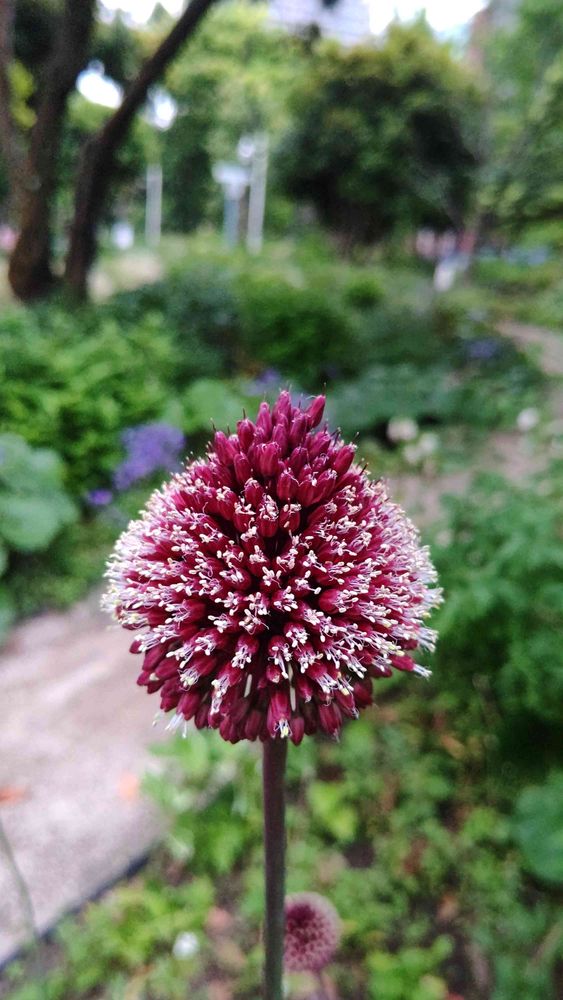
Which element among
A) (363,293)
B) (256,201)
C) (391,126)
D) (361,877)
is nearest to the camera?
(361,877)

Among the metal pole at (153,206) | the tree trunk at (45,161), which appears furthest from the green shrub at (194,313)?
the metal pole at (153,206)

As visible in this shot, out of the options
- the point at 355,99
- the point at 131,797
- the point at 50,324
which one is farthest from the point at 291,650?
the point at 355,99

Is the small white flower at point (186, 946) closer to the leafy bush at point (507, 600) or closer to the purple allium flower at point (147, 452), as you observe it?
the leafy bush at point (507, 600)

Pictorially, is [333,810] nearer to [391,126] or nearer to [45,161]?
[45,161]

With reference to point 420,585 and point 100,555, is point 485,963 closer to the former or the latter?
point 420,585

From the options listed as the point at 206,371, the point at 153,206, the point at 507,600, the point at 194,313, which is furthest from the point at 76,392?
the point at 153,206
